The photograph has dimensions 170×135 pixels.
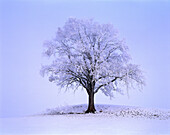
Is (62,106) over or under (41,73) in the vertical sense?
under

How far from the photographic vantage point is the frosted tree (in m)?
11.7

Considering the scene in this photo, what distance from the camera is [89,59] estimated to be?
1202 centimetres

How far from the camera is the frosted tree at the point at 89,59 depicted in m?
11.7

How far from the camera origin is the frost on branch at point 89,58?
11.7 metres

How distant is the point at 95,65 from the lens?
11.6m

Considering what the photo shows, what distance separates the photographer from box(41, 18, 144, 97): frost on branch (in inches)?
462

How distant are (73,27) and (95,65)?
8.10ft

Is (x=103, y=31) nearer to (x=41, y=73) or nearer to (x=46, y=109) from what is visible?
(x=41, y=73)

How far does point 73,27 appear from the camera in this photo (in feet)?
39.5

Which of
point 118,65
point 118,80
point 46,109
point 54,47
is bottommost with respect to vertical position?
point 46,109

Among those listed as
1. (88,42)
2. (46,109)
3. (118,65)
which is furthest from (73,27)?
(46,109)

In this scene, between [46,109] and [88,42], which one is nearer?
[88,42]

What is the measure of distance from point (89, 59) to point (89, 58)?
0.18ft

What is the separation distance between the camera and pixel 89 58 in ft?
39.4
